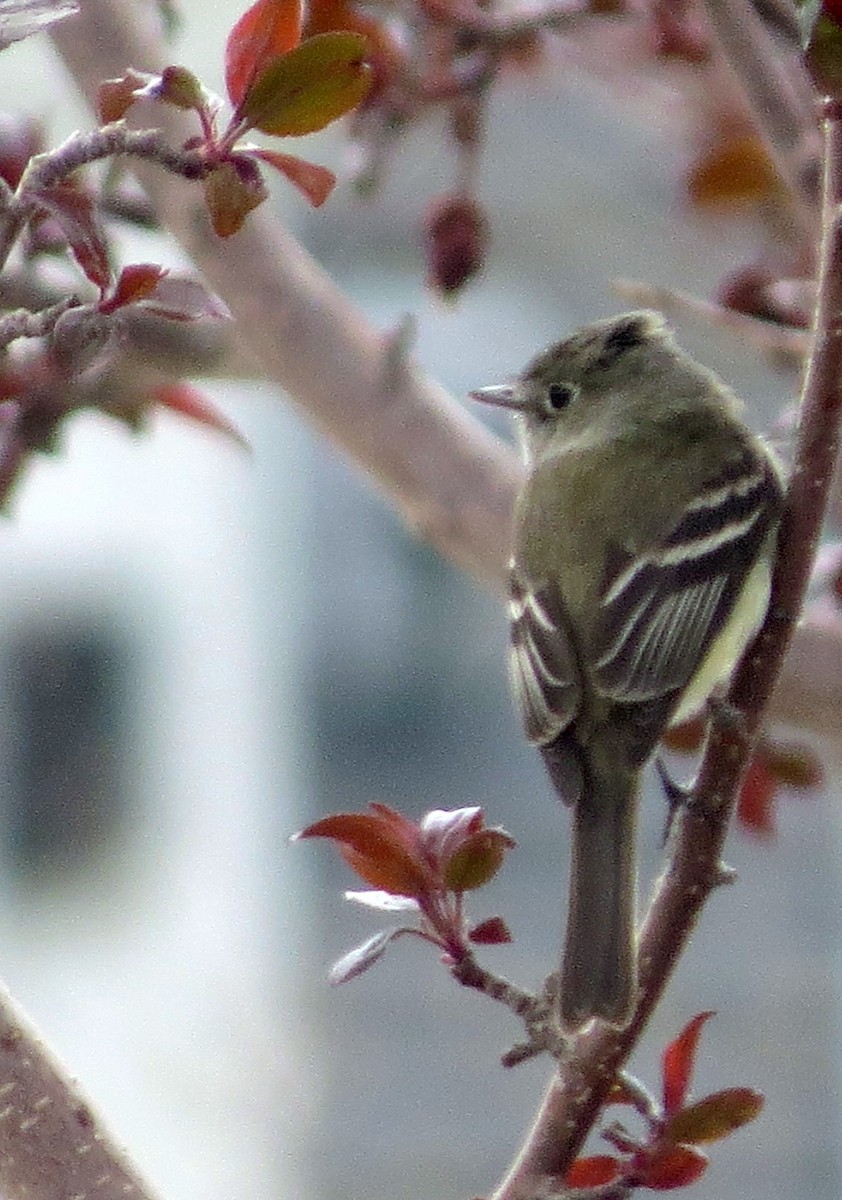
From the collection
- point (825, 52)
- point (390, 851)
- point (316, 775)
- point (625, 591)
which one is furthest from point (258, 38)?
point (316, 775)

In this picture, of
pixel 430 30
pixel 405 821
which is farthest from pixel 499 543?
pixel 405 821

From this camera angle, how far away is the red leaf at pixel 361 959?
2.77 ft

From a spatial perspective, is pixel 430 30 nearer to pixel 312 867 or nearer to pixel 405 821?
pixel 405 821

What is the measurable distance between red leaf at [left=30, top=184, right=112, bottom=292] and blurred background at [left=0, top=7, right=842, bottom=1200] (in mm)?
2487

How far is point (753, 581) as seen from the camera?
1242 mm

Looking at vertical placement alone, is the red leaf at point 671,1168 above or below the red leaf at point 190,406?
below

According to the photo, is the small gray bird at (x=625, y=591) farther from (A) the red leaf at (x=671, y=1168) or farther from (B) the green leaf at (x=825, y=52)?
(B) the green leaf at (x=825, y=52)

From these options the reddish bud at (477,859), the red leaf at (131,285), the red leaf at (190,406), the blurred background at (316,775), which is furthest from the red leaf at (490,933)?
the blurred background at (316,775)

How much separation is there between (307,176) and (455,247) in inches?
23.9

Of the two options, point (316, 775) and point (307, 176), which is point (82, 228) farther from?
point (316, 775)

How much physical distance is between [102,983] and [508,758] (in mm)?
932

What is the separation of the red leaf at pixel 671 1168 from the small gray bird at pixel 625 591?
0.50ft

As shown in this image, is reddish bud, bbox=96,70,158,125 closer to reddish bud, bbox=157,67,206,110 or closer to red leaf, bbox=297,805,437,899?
reddish bud, bbox=157,67,206,110

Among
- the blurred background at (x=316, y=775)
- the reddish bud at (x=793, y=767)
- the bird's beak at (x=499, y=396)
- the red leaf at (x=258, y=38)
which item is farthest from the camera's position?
the blurred background at (x=316, y=775)
